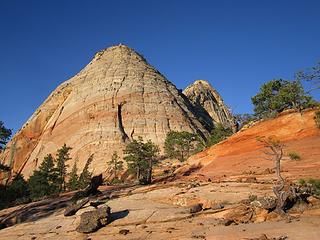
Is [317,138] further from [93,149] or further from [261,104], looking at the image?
[93,149]

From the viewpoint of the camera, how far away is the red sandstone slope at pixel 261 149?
37.0 m

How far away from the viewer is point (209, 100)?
139500mm

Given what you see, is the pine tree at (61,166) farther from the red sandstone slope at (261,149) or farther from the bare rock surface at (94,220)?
the bare rock surface at (94,220)

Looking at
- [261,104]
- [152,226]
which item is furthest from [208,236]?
[261,104]

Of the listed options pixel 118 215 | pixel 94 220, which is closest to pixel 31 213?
pixel 118 215

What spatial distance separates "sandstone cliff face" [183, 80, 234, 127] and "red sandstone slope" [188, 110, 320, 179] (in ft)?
265

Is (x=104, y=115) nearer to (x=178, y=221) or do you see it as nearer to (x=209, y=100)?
(x=209, y=100)

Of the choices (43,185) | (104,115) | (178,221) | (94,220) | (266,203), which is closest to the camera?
(266,203)

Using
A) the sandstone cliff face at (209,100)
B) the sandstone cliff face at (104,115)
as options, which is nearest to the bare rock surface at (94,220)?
the sandstone cliff face at (104,115)

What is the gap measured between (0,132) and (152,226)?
21.5m

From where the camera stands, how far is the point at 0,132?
36.0 meters

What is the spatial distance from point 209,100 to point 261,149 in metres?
96.1

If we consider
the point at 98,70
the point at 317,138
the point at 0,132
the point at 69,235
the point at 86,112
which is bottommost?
the point at 69,235

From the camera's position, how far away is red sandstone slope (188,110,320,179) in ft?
121
